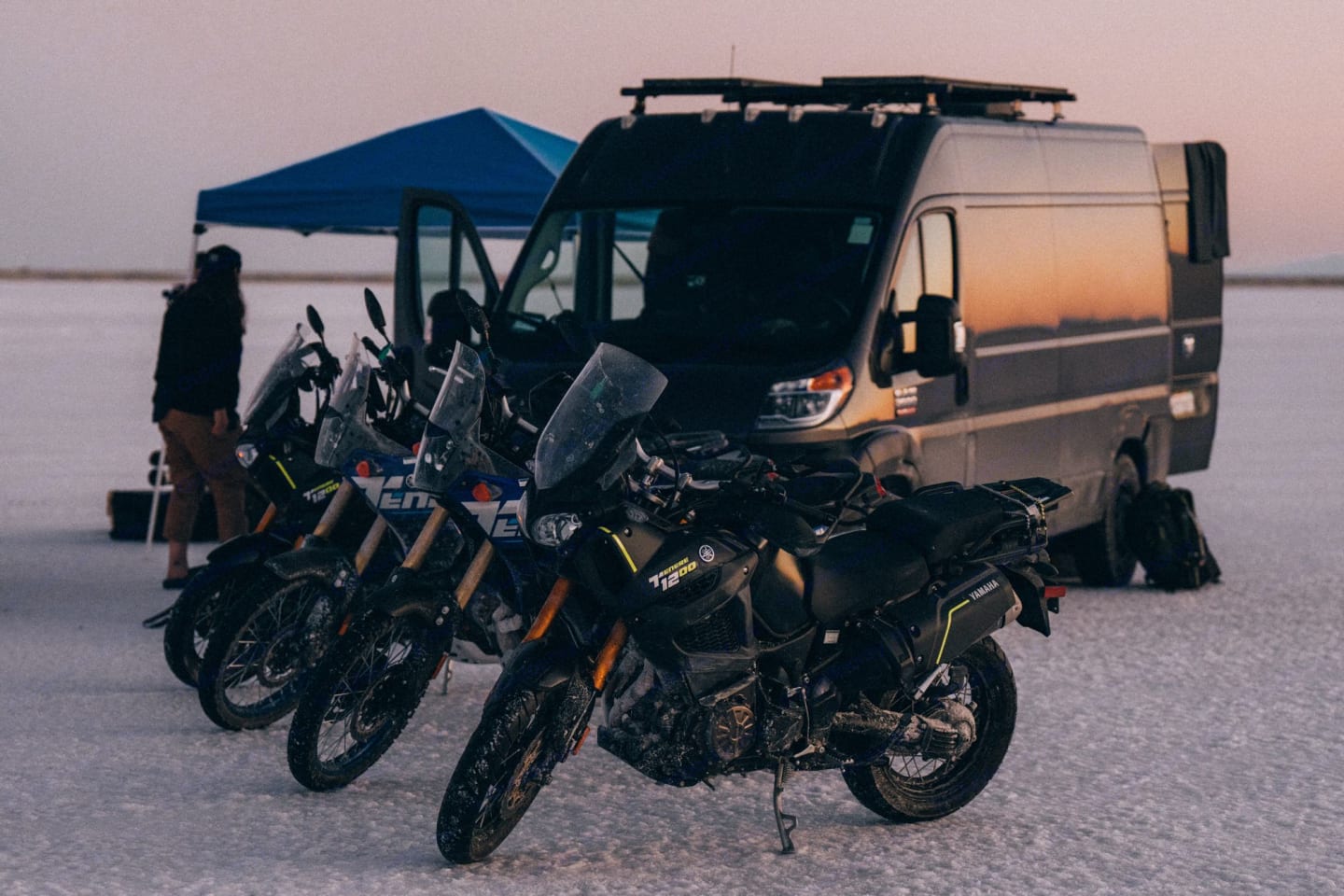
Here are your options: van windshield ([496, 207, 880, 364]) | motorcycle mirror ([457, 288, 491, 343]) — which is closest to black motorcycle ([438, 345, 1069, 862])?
motorcycle mirror ([457, 288, 491, 343])

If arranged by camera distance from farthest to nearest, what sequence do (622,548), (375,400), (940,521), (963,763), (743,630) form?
(375,400)
(963,763)
(940,521)
(743,630)
(622,548)

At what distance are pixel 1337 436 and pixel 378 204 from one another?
13.9 meters

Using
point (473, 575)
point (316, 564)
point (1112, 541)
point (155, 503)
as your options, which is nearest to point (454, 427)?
point (473, 575)

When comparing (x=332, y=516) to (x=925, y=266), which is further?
(x=925, y=266)

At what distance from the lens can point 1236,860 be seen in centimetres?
636

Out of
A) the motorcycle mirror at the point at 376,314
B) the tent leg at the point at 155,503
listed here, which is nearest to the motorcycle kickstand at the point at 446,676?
the motorcycle mirror at the point at 376,314

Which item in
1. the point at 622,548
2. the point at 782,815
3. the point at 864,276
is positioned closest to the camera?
the point at 622,548

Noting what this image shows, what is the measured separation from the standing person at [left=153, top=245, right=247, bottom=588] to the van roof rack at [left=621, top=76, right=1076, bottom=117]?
7.94 ft

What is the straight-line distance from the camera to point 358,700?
23.3 ft

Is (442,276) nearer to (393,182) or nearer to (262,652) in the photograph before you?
(393,182)

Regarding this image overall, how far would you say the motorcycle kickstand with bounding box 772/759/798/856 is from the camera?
21.1 feet

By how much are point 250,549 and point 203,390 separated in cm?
341

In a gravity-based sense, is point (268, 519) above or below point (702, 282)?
below

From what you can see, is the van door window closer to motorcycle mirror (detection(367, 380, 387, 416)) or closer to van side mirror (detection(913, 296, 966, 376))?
motorcycle mirror (detection(367, 380, 387, 416))
